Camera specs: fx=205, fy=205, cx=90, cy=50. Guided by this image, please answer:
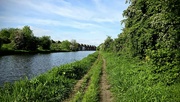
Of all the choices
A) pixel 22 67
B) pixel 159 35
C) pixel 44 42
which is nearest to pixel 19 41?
pixel 44 42

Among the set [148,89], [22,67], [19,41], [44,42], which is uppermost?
[44,42]

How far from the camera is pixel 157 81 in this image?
495 inches

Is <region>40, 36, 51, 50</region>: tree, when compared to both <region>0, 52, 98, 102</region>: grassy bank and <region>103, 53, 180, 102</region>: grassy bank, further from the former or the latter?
<region>103, 53, 180, 102</region>: grassy bank

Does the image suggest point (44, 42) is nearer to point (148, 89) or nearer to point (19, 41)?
point (19, 41)

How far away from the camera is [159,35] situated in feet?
55.5

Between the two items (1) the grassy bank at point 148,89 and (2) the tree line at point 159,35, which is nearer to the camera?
(1) the grassy bank at point 148,89

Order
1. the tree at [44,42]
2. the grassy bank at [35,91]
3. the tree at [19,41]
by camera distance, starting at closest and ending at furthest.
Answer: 1. the grassy bank at [35,91]
2. the tree at [19,41]
3. the tree at [44,42]

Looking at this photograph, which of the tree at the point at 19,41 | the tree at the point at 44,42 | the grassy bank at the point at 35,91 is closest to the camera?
the grassy bank at the point at 35,91

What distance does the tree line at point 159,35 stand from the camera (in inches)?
517

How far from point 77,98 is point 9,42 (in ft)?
305

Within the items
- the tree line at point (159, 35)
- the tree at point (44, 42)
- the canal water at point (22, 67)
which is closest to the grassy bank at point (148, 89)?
the tree line at point (159, 35)

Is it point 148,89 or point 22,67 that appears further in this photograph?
point 22,67

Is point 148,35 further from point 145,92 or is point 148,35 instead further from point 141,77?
point 145,92

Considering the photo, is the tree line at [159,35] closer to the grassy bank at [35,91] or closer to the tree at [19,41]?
the grassy bank at [35,91]
